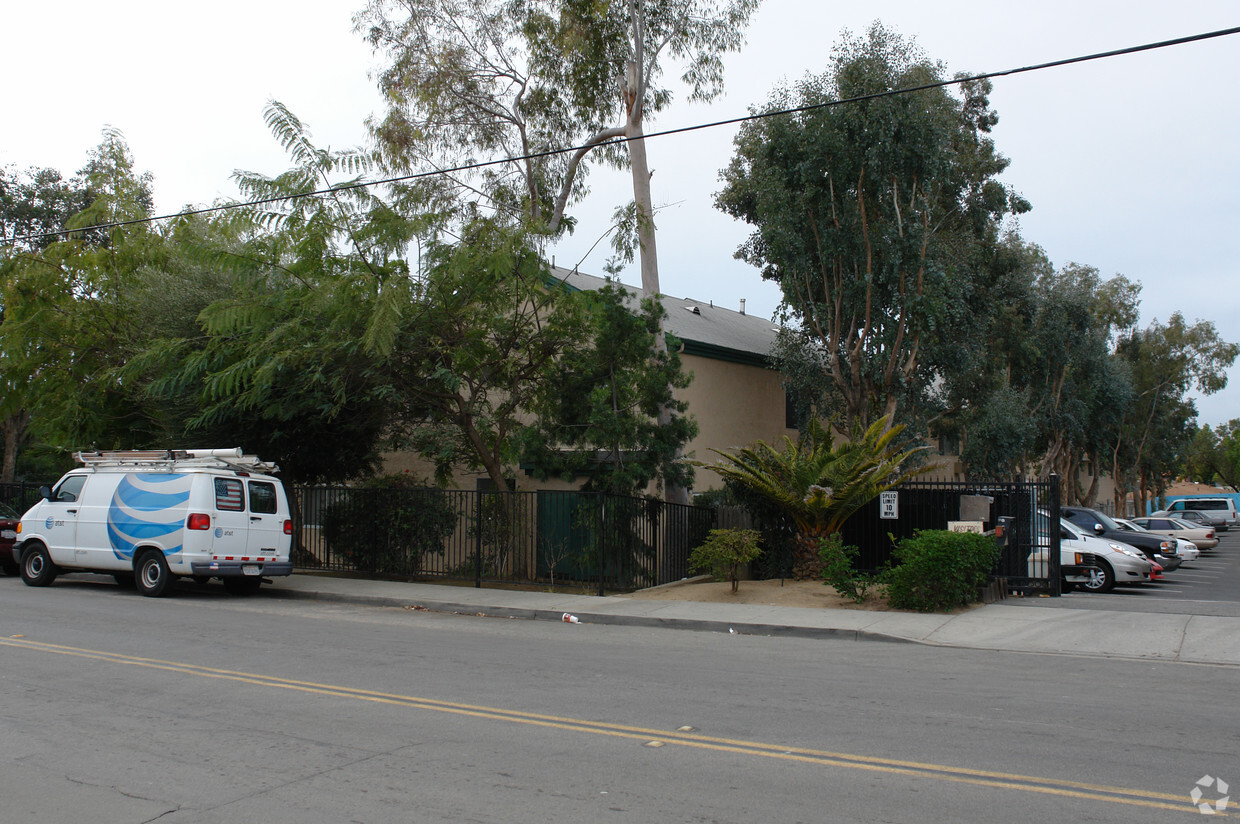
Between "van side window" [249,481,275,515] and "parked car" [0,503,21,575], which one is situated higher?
"van side window" [249,481,275,515]

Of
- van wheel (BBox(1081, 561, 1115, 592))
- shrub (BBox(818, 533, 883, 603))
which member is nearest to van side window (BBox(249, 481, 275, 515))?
shrub (BBox(818, 533, 883, 603))

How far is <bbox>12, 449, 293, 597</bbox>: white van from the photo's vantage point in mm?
15266

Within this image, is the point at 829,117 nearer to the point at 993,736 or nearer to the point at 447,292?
the point at 447,292

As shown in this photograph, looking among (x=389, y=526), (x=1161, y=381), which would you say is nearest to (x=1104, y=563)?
(x=389, y=526)

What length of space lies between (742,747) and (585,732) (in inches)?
45.7

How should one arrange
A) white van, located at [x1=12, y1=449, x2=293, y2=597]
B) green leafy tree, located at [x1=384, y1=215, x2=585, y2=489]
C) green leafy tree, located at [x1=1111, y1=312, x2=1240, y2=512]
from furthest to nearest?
green leafy tree, located at [x1=1111, y1=312, x2=1240, y2=512], green leafy tree, located at [x1=384, y1=215, x2=585, y2=489], white van, located at [x1=12, y1=449, x2=293, y2=597]

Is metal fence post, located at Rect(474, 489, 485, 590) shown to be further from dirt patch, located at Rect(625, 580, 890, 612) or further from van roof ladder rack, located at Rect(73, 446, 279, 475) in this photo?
van roof ladder rack, located at Rect(73, 446, 279, 475)

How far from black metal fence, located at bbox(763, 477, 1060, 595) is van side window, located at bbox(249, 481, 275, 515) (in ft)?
30.3

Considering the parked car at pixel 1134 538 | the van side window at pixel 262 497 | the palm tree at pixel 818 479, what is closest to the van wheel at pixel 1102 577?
the parked car at pixel 1134 538

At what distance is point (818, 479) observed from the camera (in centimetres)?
1678

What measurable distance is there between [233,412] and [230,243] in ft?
11.3

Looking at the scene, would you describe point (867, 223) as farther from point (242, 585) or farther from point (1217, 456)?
point (1217, 456)

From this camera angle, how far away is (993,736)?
6.70 metres

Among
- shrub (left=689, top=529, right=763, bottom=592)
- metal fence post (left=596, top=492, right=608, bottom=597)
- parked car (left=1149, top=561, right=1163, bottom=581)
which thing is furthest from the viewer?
parked car (left=1149, top=561, right=1163, bottom=581)
